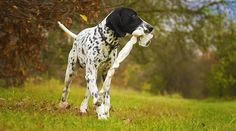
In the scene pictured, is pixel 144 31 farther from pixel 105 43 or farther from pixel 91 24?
pixel 91 24

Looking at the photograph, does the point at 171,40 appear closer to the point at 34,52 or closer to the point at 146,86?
the point at 34,52

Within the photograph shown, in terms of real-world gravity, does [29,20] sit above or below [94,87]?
above

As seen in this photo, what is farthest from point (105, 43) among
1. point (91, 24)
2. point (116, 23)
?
point (91, 24)

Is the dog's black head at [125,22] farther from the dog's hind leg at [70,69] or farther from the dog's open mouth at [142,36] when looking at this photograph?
the dog's hind leg at [70,69]

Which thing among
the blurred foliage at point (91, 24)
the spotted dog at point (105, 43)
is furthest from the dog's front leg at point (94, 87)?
the blurred foliage at point (91, 24)

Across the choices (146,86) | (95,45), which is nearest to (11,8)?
(95,45)

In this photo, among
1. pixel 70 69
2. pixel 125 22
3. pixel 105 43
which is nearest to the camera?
pixel 125 22

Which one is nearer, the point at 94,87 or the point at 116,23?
the point at 116,23

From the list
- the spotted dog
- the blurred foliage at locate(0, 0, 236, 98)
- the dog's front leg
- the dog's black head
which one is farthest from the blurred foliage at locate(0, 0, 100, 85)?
the dog's black head

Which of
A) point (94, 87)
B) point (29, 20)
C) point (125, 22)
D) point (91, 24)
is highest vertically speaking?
point (125, 22)

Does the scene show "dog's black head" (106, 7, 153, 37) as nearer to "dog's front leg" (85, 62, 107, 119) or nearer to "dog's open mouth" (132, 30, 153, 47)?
"dog's open mouth" (132, 30, 153, 47)

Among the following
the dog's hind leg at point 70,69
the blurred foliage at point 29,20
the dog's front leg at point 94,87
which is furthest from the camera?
the dog's hind leg at point 70,69

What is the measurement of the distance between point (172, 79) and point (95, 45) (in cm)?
4604

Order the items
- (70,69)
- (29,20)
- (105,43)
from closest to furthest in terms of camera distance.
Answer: (105,43), (29,20), (70,69)
